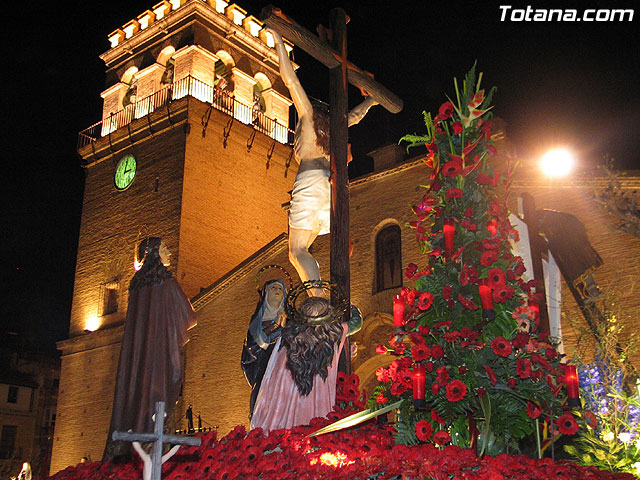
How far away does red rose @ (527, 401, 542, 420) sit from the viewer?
503 cm

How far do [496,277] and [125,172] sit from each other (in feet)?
71.7

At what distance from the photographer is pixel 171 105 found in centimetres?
2384

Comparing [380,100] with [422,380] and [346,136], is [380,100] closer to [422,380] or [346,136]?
[346,136]

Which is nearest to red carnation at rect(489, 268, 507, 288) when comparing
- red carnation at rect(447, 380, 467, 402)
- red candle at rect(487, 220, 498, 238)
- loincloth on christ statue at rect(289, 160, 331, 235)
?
red candle at rect(487, 220, 498, 238)

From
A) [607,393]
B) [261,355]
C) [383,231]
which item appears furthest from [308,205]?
[383,231]

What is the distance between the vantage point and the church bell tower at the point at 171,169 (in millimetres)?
23203

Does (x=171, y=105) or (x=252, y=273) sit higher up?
(x=171, y=105)

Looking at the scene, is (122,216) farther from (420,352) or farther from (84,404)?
(420,352)

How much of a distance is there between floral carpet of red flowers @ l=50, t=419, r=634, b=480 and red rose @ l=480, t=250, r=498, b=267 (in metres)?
1.45

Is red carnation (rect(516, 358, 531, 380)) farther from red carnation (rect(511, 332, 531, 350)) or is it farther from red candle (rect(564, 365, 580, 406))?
red candle (rect(564, 365, 580, 406))

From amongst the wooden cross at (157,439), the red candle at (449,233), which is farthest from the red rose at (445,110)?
the wooden cross at (157,439)

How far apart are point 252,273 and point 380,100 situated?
540 inches

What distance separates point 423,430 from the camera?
5270 mm

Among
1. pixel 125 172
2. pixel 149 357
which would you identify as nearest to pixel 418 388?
pixel 149 357
